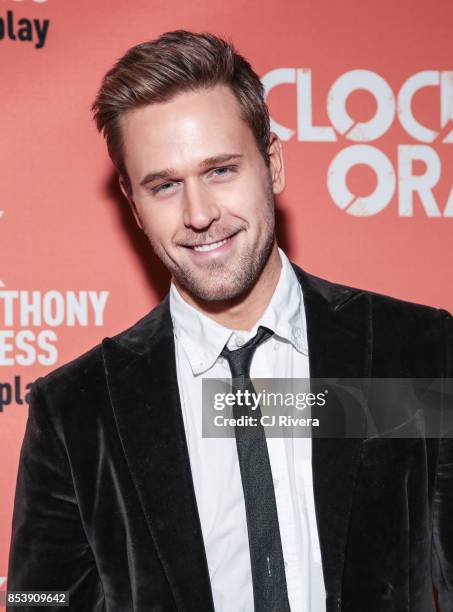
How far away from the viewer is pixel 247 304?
1.52 m

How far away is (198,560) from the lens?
1293mm

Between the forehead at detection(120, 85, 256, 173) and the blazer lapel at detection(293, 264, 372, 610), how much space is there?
341mm

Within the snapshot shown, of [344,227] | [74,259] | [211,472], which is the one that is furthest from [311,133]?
[211,472]

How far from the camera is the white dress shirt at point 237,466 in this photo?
4.36 feet

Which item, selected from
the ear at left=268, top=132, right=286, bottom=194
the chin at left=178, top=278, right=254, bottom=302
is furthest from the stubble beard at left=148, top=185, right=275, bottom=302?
the ear at left=268, top=132, right=286, bottom=194

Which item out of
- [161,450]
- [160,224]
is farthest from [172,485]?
[160,224]

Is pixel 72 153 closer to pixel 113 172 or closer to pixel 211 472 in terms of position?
pixel 113 172

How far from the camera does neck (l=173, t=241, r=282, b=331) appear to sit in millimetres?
1521

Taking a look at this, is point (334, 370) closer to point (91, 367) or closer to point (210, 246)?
point (210, 246)

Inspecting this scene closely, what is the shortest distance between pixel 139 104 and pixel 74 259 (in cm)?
48

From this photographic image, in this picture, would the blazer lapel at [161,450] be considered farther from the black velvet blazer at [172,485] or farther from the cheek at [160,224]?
the cheek at [160,224]

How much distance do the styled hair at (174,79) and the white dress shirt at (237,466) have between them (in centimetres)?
33

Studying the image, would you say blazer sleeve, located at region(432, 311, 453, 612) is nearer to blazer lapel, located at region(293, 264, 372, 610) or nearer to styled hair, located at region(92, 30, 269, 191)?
blazer lapel, located at region(293, 264, 372, 610)

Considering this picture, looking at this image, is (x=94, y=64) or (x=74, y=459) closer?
(x=74, y=459)
